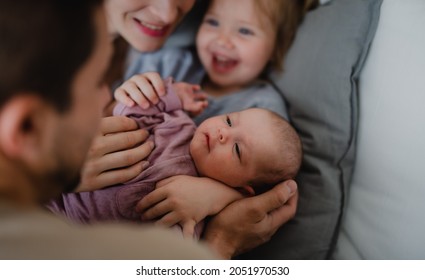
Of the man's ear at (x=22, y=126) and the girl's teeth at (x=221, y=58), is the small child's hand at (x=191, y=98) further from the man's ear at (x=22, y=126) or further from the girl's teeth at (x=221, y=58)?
the man's ear at (x=22, y=126)

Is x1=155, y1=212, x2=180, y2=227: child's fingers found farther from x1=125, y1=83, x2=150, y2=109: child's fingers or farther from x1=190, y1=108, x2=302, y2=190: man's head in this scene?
x1=125, y1=83, x2=150, y2=109: child's fingers

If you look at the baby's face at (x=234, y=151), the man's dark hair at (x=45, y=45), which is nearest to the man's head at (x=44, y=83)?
the man's dark hair at (x=45, y=45)

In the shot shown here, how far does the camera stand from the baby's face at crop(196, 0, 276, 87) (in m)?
0.94

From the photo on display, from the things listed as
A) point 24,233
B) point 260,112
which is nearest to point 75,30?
point 24,233

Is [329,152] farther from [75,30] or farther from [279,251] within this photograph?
[75,30]

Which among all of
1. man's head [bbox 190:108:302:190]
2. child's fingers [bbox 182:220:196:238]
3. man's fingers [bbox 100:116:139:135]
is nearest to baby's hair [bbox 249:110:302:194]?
man's head [bbox 190:108:302:190]

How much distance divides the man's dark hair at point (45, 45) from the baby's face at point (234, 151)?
30cm

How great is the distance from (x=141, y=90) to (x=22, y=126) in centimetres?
34

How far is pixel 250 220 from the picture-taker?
2.71 feet

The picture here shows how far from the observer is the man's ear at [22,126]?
0.52 meters

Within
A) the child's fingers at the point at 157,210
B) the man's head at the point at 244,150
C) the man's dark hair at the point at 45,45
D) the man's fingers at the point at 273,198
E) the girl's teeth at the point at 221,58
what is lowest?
the man's fingers at the point at 273,198

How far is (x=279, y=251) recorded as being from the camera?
2.84 feet

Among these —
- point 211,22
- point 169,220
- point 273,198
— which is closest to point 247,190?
point 273,198

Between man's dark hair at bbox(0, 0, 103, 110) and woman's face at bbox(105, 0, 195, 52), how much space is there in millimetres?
363
